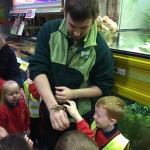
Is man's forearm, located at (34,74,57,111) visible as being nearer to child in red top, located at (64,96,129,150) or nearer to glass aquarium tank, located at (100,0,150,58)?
child in red top, located at (64,96,129,150)

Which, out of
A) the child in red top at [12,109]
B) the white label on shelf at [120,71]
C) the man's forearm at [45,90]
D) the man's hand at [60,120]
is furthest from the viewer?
the child in red top at [12,109]

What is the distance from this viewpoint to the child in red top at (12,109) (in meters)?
2.29

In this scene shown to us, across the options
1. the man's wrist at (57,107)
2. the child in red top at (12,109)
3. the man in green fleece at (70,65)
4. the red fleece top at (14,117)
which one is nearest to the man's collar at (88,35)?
the man in green fleece at (70,65)

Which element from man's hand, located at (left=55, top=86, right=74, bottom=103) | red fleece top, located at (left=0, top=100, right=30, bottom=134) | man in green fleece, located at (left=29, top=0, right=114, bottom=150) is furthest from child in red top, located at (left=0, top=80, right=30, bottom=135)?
man's hand, located at (left=55, top=86, right=74, bottom=103)

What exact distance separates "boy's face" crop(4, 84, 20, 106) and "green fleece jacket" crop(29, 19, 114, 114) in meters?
0.83

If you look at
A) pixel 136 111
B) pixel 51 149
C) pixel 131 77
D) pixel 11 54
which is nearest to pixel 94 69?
pixel 131 77

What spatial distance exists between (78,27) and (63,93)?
0.36 metres

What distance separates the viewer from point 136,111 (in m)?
1.85

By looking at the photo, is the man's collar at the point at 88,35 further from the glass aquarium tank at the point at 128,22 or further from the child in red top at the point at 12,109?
the child in red top at the point at 12,109

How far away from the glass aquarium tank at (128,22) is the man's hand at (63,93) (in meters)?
0.53

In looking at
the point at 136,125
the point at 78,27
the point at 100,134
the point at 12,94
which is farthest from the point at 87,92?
the point at 12,94

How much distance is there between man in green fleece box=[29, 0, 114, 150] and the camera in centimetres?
143

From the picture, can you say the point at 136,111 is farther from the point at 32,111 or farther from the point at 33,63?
the point at 32,111

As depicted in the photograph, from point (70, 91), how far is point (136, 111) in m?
0.65
